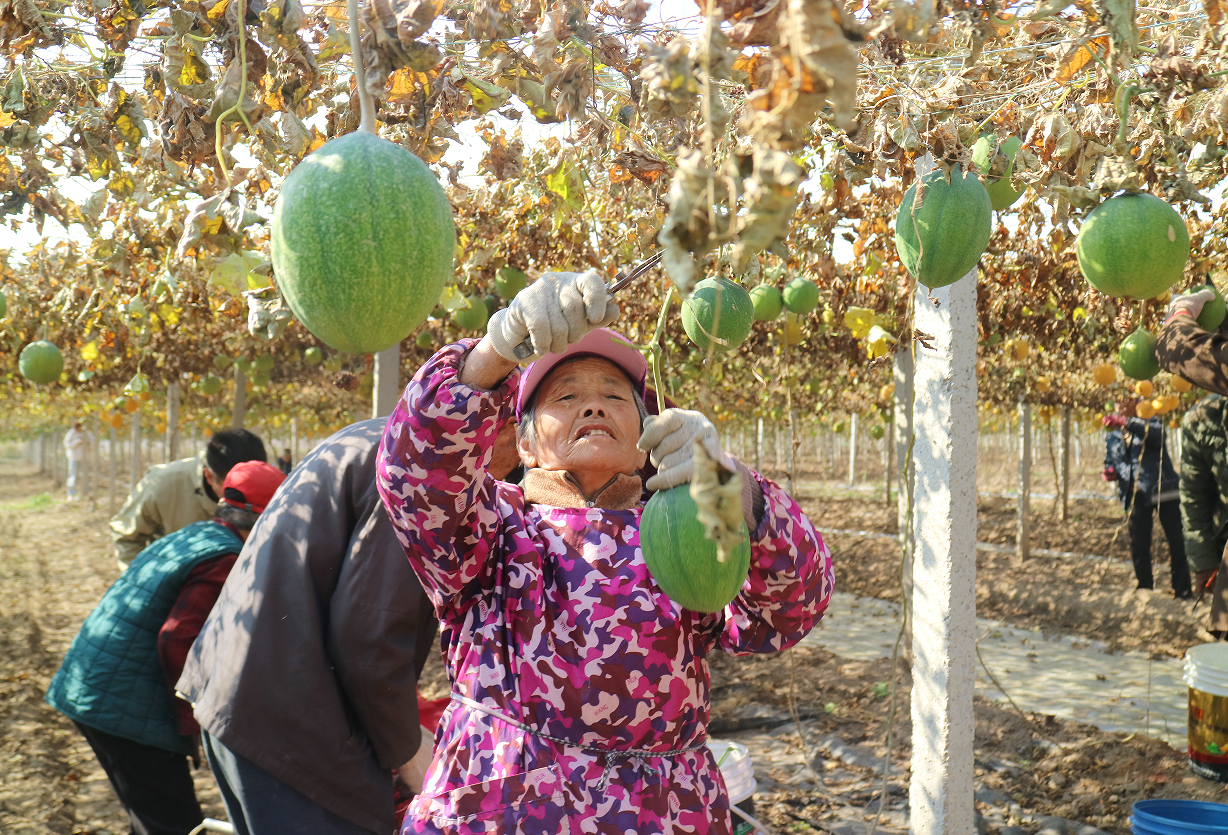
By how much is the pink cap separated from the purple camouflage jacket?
30 centimetres

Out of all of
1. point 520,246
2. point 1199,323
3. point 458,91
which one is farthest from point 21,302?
point 1199,323

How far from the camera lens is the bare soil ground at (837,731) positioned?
13.3ft

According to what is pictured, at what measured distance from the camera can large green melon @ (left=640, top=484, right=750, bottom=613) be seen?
48.4 inches

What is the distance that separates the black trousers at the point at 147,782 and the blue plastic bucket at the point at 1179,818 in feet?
10.0

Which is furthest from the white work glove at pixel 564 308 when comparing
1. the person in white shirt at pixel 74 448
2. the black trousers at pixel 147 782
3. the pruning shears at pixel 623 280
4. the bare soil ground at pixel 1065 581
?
the person in white shirt at pixel 74 448

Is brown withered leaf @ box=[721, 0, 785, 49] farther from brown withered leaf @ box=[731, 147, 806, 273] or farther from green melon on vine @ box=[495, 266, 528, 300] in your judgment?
green melon on vine @ box=[495, 266, 528, 300]

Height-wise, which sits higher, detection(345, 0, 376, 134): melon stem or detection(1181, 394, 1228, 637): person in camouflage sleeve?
detection(345, 0, 376, 134): melon stem

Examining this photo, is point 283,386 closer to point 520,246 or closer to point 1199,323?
point 520,246

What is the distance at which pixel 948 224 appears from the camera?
153 centimetres

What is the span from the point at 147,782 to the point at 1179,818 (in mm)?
3383

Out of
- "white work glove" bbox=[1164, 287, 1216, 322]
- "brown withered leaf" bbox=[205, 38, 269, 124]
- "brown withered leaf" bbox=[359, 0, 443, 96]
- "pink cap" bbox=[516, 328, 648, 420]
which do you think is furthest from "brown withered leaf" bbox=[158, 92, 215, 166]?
"white work glove" bbox=[1164, 287, 1216, 322]

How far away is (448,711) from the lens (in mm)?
1759

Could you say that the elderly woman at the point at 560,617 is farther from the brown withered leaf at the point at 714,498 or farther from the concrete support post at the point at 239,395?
the concrete support post at the point at 239,395

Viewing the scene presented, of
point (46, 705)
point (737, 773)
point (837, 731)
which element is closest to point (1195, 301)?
point (737, 773)
